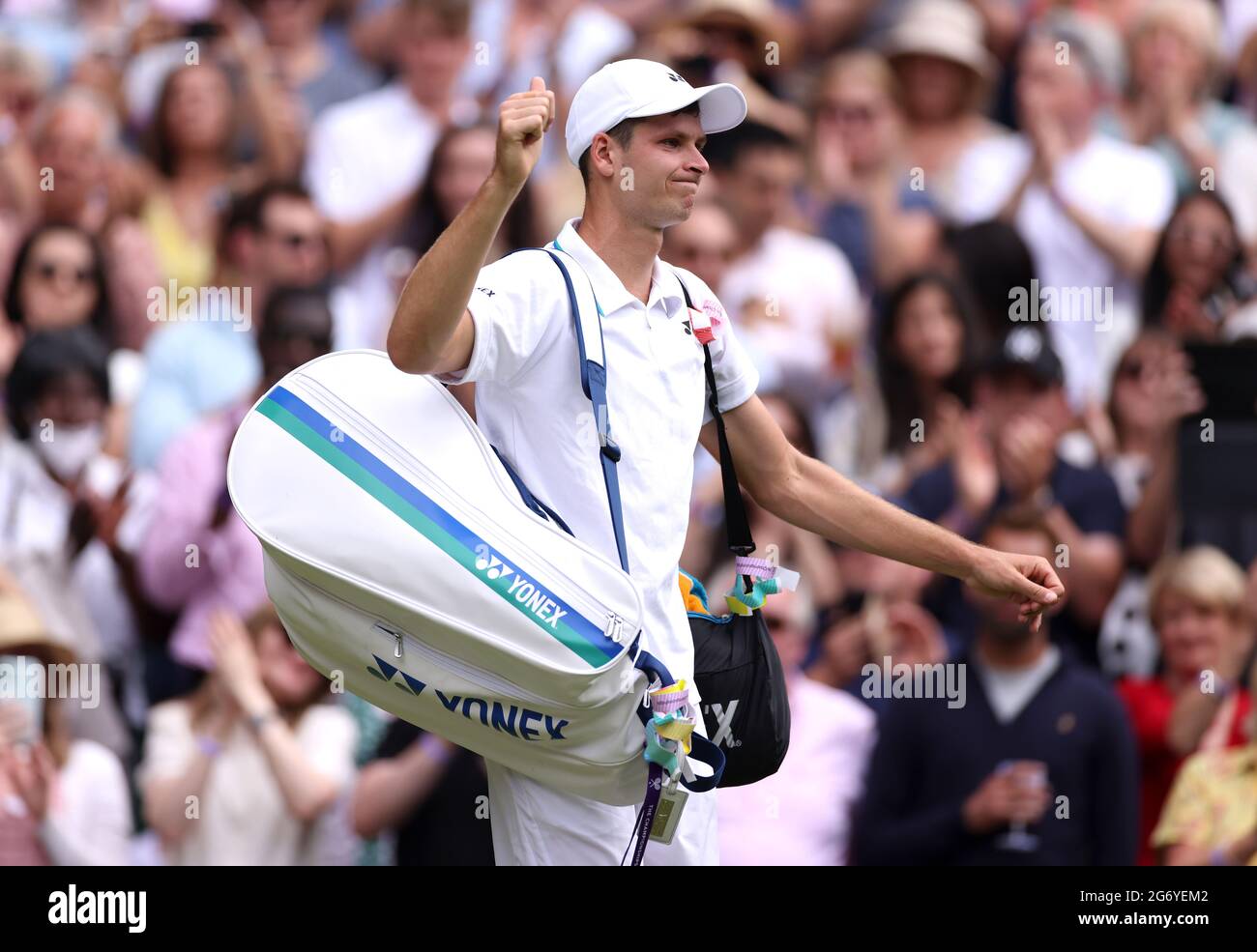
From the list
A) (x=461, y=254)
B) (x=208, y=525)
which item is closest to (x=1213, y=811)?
(x=208, y=525)

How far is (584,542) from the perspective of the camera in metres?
3.96

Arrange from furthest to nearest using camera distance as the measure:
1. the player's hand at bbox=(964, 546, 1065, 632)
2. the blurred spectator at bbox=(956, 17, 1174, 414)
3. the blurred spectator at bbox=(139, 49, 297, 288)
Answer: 1. the blurred spectator at bbox=(139, 49, 297, 288)
2. the blurred spectator at bbox=(956, 17, 1174, 414)
3. the player's hand at bbox=(964, 546, 1065, 632)

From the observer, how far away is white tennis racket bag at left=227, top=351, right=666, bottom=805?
377 centimetres

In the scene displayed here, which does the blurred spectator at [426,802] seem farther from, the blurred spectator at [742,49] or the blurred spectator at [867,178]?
the blurred spectator at [742,49]

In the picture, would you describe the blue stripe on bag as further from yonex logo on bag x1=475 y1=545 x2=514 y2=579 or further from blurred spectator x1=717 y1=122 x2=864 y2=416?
blurred spectator x1=717 y1=122 x2=864 y2=416

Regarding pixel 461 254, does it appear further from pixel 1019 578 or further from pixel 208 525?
pixel 208 525

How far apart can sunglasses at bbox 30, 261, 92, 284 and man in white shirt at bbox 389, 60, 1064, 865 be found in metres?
3.86

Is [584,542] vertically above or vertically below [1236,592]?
above

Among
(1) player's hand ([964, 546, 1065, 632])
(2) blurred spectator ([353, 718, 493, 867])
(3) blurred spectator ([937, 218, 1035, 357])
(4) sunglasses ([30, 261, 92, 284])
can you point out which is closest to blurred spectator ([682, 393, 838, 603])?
(3) blurred spectator ([937, 218, 1035, 357])

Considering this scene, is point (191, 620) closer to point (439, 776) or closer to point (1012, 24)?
point (439, 776)
